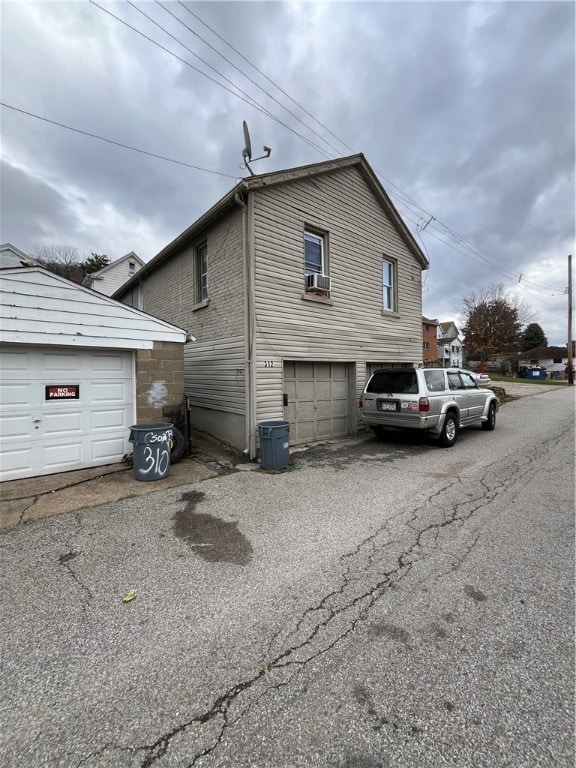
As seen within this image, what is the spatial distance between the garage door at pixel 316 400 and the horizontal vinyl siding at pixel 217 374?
1.18m

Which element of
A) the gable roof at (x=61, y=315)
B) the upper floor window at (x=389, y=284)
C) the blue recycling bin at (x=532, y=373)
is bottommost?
the blue recycling bin at (x=532, y=373)

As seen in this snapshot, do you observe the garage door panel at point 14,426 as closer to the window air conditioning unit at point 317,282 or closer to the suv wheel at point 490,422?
the window air conditioning unit at point 317,282

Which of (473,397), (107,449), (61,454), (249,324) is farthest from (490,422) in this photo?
(61,454)

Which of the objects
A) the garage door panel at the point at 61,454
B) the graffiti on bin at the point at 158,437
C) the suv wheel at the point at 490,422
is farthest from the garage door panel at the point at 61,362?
the suv wheel at the point at 490,422

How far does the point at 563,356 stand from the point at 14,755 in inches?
3291

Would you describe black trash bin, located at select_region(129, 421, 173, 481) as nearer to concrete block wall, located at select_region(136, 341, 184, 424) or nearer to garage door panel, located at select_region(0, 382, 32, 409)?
concrete block wall, located at select_region(136, 341, 184, 424)

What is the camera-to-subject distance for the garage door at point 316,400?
28.6 feet

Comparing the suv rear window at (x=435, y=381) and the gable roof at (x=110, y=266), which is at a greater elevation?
the gable roof at (x=110, y=266)

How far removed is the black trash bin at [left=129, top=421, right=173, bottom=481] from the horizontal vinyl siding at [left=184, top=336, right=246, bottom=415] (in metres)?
2.16

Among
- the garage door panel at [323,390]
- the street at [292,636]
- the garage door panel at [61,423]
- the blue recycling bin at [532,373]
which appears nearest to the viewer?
the street at [292,636]

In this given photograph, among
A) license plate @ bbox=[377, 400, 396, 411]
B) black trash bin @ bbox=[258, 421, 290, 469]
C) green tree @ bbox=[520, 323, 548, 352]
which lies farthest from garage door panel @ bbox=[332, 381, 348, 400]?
green tree @ bbox=[520, 323, 548, 352]

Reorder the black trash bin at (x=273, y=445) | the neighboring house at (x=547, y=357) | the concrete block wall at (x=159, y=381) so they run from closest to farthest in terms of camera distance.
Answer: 1. the black trash bin at (x=273, y=445)
2. the concrete block wall at (x=159, y=381)
3. the neighboring house at (x=547, y=357)

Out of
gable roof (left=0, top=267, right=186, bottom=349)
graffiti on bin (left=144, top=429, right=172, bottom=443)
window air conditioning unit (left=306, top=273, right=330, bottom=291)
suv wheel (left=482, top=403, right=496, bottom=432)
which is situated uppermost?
window air conditioning unit (left=306, top=273, right=330, bottom=291)

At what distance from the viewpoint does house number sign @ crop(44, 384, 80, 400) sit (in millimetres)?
6223
